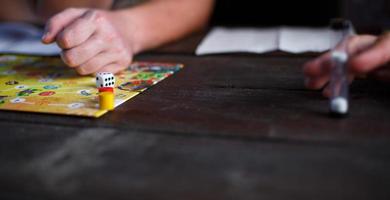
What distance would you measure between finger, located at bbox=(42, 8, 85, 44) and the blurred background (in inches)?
41.1

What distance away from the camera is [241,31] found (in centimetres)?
152

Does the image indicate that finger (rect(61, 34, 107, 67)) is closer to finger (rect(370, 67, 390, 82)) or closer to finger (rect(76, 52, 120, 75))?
finger (rect(76, 52, 120, 75))

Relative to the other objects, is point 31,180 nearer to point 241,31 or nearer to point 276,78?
point 276,78

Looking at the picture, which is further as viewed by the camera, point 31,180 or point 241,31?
point 241,31

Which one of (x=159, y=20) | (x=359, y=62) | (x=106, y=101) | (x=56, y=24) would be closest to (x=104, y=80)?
(x=106, y=101)

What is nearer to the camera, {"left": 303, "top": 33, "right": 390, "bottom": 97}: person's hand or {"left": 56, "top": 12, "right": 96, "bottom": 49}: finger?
{"left": 303, "top": 33, "right": 390, "bottom": 97}: person's hand

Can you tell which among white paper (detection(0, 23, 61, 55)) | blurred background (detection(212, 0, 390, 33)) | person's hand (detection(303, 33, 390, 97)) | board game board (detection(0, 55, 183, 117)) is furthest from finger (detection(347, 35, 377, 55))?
blurred background (detection(212, 0, 390, 33))

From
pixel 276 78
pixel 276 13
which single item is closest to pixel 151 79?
pixel 276 78

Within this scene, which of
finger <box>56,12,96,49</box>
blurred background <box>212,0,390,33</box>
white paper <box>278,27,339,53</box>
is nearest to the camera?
finger <box>56,12,96,49</box>

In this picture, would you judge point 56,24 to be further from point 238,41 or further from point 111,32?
point 238,41

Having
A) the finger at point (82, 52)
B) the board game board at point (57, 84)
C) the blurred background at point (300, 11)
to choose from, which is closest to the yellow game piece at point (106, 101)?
the board game board at point (57, 84)

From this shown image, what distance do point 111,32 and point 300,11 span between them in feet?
3.53

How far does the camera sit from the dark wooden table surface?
1.68ft

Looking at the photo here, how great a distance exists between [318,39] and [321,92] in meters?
0.56
